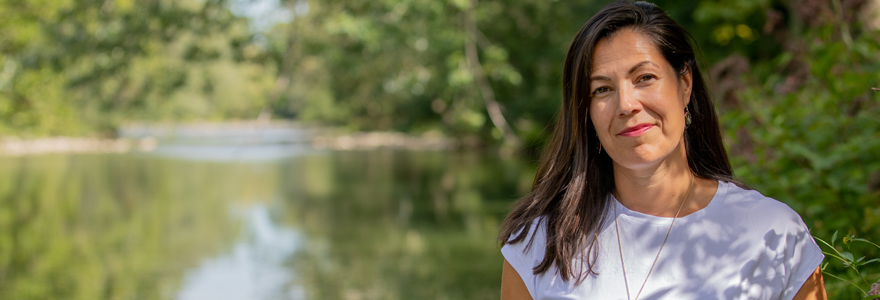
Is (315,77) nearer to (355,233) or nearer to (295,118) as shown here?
(355,233)

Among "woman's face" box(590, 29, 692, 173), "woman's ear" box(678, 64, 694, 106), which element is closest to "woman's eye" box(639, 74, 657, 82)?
"woman's face" box(590, 29, 692, 173)

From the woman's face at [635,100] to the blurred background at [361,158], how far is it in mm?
246

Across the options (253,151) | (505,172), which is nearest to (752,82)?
(505,172)

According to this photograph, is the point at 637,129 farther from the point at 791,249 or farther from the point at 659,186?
the point at 791,249

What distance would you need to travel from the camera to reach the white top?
152 cm

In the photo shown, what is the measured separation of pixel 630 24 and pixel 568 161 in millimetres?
345

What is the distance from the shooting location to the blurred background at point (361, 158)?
14.6ft

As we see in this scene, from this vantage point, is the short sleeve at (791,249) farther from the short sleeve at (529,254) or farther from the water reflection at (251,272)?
the water reflection at (251,272)

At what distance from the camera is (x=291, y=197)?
12.9m

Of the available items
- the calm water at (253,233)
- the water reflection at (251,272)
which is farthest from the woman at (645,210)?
the water reflection at (251,272)

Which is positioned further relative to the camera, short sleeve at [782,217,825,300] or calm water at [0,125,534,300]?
calm water at [0,125,534,300]

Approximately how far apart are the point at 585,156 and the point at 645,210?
0.56ft

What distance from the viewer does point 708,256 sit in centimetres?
157

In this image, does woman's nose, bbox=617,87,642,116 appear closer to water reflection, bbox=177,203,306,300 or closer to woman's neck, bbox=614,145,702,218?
woman's neck, bbox=614,145,702,218
